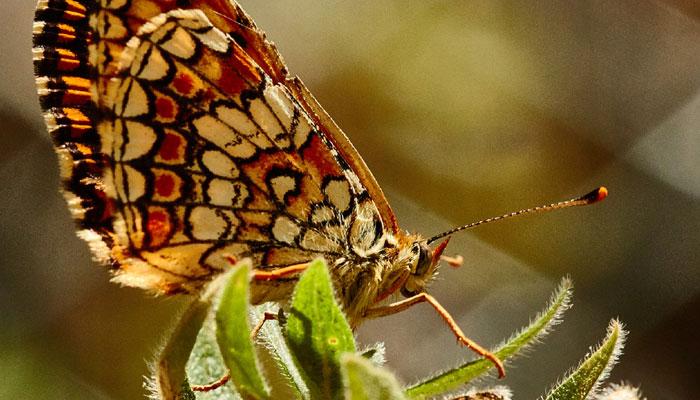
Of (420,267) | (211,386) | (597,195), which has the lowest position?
(211,386)

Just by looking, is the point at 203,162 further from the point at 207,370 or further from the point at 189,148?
the point at 207,370

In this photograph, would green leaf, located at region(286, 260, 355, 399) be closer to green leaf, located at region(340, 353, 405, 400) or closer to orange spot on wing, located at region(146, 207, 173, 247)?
green leaf, located at region(340, 353, 405, 400)

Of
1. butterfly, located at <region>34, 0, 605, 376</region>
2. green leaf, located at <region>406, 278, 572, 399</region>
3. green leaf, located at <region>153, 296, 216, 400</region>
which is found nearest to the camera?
green leaf, located at <region>153, 296, 216, 400</region>

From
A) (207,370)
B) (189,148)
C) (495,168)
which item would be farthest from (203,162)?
(495,168)

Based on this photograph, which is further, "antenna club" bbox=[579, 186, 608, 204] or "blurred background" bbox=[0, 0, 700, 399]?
"blurred background" bbox=[0, 0, 700, 399]

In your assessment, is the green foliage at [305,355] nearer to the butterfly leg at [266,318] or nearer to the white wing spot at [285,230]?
the butterfly leg at [266,318]

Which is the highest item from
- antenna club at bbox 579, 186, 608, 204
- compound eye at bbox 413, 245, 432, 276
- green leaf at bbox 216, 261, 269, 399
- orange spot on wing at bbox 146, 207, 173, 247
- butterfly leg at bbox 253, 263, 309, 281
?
antenna club at bbox 579, 186, 608, 204

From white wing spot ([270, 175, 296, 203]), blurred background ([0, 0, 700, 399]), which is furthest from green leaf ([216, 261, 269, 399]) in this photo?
blurred background ([0, 0, 700, 399])
